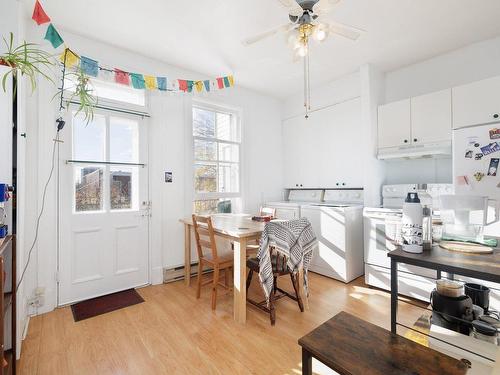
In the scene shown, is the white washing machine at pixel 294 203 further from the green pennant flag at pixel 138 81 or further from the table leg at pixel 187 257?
the green pennant flag at pixel 138 81

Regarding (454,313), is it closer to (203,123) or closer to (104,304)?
(104,304)

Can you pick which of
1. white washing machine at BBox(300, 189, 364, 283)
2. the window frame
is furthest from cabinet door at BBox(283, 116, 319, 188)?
the window frame

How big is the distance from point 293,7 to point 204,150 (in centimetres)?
222

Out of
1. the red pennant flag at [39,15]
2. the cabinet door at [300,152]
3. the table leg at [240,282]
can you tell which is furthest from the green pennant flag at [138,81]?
the cabinet door at [300,152]

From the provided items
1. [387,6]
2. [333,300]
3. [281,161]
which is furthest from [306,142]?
[333,300]

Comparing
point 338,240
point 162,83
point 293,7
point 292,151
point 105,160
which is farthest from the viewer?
point 292,151

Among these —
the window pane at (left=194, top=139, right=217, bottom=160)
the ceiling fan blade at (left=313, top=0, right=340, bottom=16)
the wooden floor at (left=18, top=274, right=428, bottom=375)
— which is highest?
the ceiling fan blade at (left=313, top=0, right=340, bottom=16)

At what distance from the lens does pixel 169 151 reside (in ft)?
10.2

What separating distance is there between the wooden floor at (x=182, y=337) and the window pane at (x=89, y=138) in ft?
5.12

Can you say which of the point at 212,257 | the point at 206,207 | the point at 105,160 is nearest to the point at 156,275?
the point at 212,257

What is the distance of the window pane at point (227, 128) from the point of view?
3754 mm

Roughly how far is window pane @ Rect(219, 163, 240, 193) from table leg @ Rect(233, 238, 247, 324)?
1662mm

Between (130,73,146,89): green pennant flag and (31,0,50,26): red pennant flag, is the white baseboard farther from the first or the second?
(31,0,50,26): red pennant flag

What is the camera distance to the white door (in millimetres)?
2473
